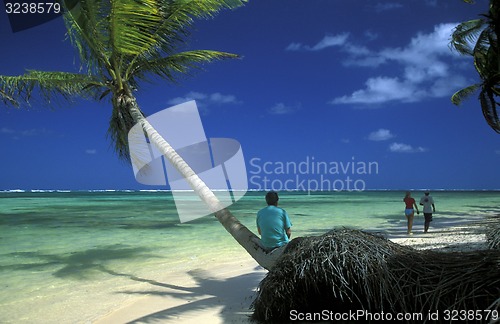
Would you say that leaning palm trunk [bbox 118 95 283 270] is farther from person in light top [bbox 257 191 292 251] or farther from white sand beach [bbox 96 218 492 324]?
white sand beach [bbox 96 218 492 324]

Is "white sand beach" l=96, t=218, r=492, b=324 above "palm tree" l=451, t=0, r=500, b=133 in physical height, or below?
below

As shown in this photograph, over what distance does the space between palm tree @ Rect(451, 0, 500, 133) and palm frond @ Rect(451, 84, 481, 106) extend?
0.09 metres

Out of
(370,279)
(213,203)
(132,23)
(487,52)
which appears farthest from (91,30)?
(487,52)

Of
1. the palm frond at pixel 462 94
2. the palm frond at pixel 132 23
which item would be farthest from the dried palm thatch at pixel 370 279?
the palm frond at pixel 462 94

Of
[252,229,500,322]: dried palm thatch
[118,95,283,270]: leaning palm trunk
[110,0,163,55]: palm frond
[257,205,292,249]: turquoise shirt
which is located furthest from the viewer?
[110,0,163,55]: palm frond

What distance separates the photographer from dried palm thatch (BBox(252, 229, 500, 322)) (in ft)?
10.7

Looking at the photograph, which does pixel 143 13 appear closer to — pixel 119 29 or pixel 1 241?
pixel 119 29

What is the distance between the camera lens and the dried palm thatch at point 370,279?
10.7 feet

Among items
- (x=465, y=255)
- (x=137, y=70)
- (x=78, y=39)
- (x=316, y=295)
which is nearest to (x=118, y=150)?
(x=137, y=70)

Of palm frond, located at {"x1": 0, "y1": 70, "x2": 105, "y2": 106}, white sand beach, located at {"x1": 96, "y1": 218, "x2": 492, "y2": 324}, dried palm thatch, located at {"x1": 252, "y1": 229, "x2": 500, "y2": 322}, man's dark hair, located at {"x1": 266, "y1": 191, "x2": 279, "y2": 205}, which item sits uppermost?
palm frond, located at {"x1": 0, "y1": 70, "x2": 105, "y2": 106}

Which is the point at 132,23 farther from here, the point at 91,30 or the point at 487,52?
the point at 487,52

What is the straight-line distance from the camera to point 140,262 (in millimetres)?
10664

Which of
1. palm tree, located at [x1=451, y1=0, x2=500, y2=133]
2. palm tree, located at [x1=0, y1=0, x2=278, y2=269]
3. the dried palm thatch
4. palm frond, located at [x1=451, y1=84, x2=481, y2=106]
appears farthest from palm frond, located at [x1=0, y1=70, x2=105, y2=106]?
palm frond, located at [x1=451, y1=84, x2=481, y2=106]

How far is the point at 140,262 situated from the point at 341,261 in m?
7.93
